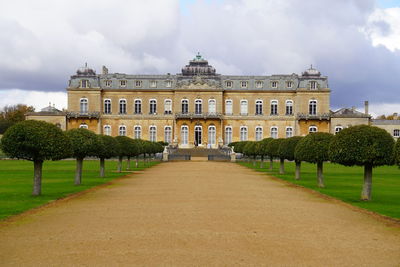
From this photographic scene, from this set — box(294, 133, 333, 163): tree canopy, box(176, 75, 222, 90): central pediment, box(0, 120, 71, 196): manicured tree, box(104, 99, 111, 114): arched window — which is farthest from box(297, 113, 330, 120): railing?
box(0, 120, 71, 196): manicured tree

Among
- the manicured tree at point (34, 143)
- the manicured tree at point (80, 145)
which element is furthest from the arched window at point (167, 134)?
the manicured tree at point (34, 143)

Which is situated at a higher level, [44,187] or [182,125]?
[182,125]

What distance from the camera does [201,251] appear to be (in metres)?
8.01

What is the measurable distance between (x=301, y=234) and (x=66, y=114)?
175 ft

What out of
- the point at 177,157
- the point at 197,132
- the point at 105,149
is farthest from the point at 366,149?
the point at 197,132

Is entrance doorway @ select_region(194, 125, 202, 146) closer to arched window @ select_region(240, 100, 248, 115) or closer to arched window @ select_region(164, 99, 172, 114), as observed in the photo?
arched window @ select_region(164, 99, 172, 114)

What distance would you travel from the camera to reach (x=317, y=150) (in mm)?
20578

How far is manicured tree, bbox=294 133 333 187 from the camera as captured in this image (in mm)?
20516

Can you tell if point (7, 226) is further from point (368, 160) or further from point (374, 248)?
point (368, 160)

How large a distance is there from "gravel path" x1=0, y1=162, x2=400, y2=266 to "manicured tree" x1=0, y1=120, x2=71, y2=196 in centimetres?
166

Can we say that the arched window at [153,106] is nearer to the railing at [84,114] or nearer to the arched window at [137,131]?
the arched window at [137,131]

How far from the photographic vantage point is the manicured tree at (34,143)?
15828mm

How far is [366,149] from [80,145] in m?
10.8

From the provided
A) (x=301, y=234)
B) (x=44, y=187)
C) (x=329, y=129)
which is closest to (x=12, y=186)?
(x=44, y=187)
